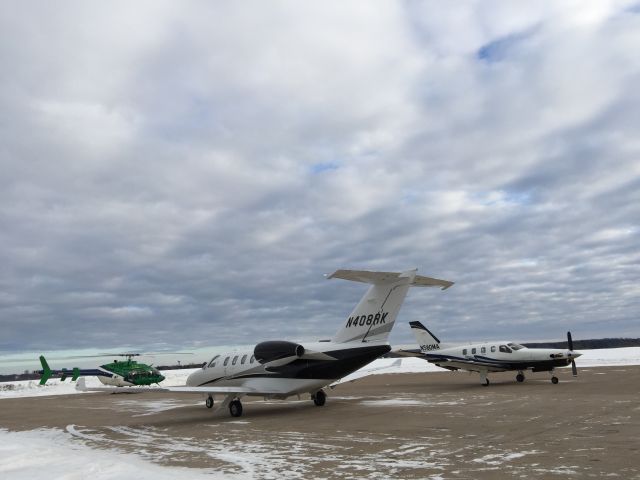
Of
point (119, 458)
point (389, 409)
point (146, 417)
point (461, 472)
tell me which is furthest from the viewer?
point (146, 417)

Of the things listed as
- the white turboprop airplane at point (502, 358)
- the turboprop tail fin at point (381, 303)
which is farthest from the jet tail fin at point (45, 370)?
the turboprop tail fin at point (381, 303)

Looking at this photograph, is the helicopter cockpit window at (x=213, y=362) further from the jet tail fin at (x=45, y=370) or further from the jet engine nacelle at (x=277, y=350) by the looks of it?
the jet tail fin at (x=45, y=370)

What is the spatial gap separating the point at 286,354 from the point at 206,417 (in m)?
3.90

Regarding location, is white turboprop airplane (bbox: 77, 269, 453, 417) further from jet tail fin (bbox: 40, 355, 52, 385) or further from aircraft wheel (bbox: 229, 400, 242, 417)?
jet tail fin (bbox: 40, 355, 52, 385)

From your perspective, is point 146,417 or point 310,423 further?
point 146,417

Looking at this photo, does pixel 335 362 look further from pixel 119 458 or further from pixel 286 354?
pixel 119 458

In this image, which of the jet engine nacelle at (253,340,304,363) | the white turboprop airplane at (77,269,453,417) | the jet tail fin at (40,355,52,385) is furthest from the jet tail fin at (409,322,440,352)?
the jet tail fin at (40,355,52,385)

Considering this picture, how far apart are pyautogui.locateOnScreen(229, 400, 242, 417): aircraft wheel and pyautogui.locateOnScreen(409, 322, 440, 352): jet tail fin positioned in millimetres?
17926

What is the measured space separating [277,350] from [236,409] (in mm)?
2584

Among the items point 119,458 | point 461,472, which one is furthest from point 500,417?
point 119,458

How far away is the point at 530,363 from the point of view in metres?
30.4

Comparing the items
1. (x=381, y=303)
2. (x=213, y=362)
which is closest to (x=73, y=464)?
(x=381, y=303)

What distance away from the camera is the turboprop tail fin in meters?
19.2

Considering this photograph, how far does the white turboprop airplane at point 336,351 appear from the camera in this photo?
1922cm
